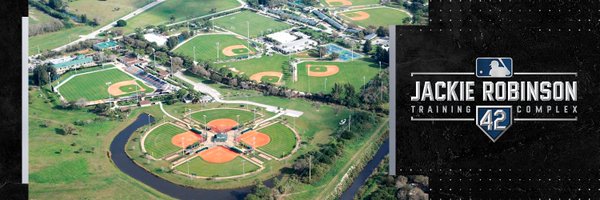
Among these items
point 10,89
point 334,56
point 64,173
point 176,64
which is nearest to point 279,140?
point 64,173

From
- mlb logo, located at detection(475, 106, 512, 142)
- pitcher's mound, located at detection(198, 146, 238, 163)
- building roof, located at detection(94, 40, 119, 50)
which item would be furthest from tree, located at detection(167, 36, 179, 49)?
mlb logo, located at detection(475, 106, 512, 142)

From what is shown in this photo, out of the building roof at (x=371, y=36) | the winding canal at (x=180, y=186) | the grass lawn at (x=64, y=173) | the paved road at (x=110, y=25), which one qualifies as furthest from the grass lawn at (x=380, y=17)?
the grass lawn at (x=64, y=173)

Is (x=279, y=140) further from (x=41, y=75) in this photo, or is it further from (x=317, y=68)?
(x=41, y=75)

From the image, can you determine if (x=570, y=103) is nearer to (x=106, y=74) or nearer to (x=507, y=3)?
(x=507, y=3)

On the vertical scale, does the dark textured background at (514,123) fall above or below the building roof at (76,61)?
below

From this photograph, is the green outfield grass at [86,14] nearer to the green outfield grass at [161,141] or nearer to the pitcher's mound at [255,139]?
the green outfield grass at [161,141]
